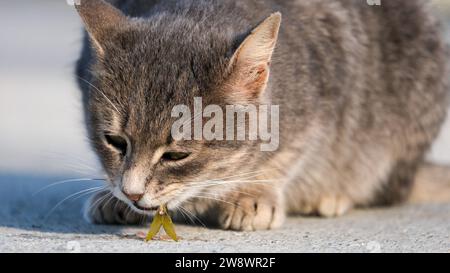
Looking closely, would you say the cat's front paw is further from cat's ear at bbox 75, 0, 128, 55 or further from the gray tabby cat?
cat's ear at bbox 75, 0, 128, 55

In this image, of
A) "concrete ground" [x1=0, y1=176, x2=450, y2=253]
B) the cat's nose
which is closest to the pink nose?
the cat's nose

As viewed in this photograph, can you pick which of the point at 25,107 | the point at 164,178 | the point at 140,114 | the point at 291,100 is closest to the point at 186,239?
the point at 164,178

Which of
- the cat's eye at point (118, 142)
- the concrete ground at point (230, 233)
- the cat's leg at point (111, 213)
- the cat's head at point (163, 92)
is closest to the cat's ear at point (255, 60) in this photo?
the cat's head at point (163, 92)

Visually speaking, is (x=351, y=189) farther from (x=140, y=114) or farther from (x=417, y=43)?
(x=140, y=114)

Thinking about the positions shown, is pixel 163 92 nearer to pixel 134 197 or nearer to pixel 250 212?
pixel 134 197

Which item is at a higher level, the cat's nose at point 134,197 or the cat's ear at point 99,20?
the cat's ear at point 99,20

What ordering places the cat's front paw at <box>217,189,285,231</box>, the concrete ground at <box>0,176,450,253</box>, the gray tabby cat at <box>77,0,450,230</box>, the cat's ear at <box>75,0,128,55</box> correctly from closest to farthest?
1. the concrete ground at <box>0,176,450,253</box>
2. the gray tabby cat at <box>77,0,450,230</box>
3. the cat's ear at <box>75,0,128,55</box>
4. the cat's front paw at <box>217,189,285,231</box>

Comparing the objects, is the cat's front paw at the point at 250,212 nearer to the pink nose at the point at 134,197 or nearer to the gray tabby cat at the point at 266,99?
the gray tabby cat at the point at 266,99
